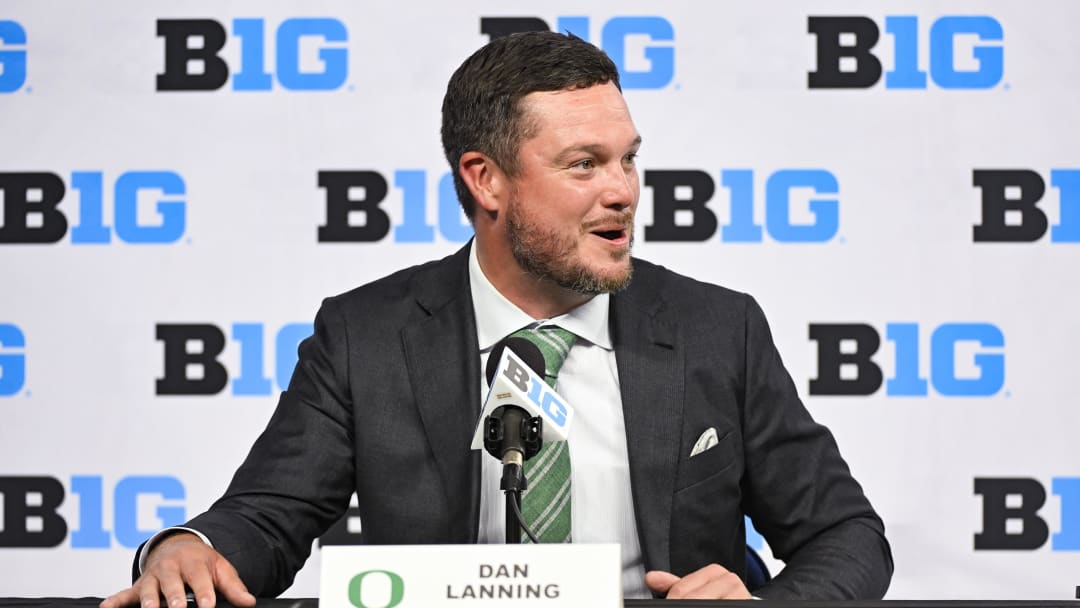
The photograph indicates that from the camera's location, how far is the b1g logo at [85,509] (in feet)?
10.5

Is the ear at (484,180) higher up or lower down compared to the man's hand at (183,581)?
higher up

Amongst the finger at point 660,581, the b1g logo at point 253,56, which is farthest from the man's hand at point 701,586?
the b1g logo at point 253,56

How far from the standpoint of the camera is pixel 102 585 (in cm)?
323

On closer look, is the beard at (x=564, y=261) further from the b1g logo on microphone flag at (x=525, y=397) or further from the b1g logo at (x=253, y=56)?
the b1g logo at (x=253, y=56)

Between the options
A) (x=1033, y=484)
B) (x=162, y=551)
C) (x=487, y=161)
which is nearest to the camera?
(x=162, y=551)

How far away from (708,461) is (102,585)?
2038 mm

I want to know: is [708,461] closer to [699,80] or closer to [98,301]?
[699,80]

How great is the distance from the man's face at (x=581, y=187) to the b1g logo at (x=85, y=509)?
1.68 m

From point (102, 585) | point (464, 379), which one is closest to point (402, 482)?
point (464, 379)

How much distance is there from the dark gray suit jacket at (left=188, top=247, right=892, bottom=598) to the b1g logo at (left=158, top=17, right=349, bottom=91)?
134 centimetres

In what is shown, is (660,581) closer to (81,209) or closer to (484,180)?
(484,180)

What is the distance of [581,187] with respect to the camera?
1.99 m

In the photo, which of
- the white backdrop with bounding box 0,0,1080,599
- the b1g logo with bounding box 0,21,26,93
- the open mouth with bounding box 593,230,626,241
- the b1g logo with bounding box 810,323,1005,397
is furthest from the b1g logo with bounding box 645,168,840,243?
the b1g logo with bounding box 0,21,26,93

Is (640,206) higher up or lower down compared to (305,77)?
lower down
